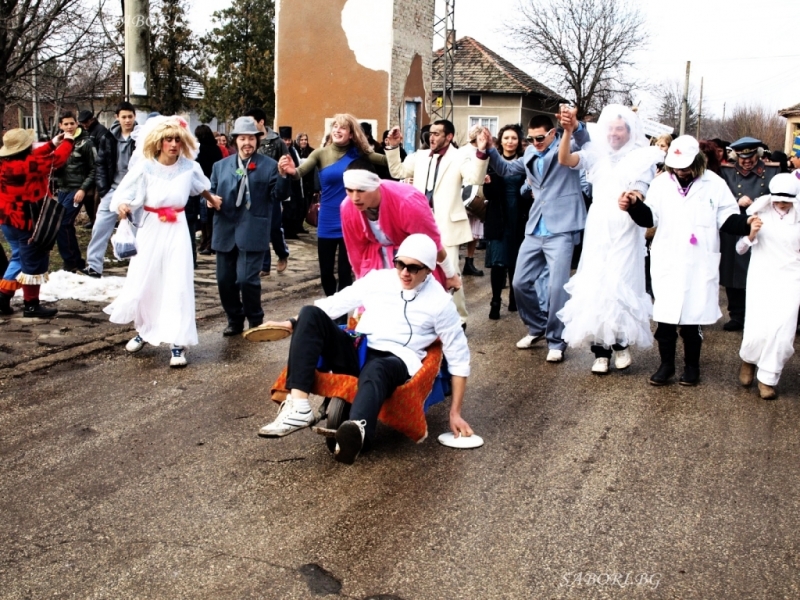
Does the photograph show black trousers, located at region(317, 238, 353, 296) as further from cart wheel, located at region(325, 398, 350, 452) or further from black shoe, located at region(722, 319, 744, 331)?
black shoe, located at region(722, 319, 744, 331)

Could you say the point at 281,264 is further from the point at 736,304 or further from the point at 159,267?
the point at 736,304

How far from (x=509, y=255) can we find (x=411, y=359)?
15.7 ft

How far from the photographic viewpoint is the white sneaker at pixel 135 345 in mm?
7824

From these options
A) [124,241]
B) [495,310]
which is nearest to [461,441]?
[124,241]

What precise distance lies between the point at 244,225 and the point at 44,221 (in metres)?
1.92

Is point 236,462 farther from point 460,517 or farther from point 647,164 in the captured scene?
point 647,164

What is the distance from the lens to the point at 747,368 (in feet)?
23.5

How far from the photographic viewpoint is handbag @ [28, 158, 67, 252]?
8.74m

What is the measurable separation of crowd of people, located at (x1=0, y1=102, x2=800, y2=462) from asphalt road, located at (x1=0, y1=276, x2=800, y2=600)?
16.7 inches

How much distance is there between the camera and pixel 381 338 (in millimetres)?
5422

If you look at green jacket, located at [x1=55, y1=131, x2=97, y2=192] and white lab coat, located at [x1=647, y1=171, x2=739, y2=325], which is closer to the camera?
white lab coat, located at [x1=647, y1=171, x2=739, y2=325]

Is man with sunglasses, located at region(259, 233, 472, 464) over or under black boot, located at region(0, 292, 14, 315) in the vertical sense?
over

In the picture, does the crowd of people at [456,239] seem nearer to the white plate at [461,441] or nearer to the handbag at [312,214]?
the white plate at [461,441]

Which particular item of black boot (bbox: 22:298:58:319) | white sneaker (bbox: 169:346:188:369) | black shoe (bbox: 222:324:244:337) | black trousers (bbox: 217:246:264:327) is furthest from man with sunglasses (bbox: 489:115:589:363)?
black boot (bbox: 22:298:58:319)
